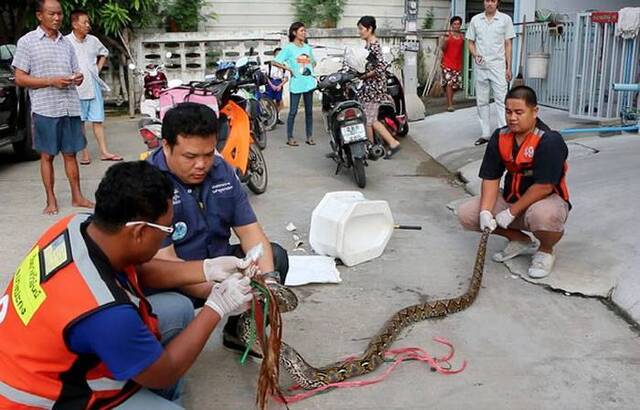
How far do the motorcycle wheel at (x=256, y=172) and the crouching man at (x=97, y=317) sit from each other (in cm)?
434

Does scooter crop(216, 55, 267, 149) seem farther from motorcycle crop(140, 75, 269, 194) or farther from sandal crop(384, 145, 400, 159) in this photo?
sandal crop(384, 145, 400, 159)

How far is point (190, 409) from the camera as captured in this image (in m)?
3.12

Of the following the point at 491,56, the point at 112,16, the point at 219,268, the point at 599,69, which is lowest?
the point at 219,268

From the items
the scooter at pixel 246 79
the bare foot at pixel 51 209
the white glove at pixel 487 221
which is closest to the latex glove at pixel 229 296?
the white glove at pixel 487 221

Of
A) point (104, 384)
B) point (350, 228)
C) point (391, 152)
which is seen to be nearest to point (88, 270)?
point (104, 384)

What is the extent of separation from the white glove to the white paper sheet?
1.04m

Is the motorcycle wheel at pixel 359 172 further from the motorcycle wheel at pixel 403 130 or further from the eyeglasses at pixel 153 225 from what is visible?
the eyeglasses at pixel 153 225

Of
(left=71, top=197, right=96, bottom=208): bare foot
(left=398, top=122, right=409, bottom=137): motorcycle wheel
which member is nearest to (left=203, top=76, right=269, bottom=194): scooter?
(left=71, top=197, right=96, bottom=208): bare foot

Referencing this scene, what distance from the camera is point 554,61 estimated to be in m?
10.2

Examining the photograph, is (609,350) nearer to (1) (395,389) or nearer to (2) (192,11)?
(1) (395,389)

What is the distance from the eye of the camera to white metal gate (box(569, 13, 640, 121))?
8422 mm

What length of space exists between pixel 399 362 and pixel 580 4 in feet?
36.0

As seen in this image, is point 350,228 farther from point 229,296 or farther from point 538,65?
point 538,65

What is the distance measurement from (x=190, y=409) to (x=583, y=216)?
3610 mm
